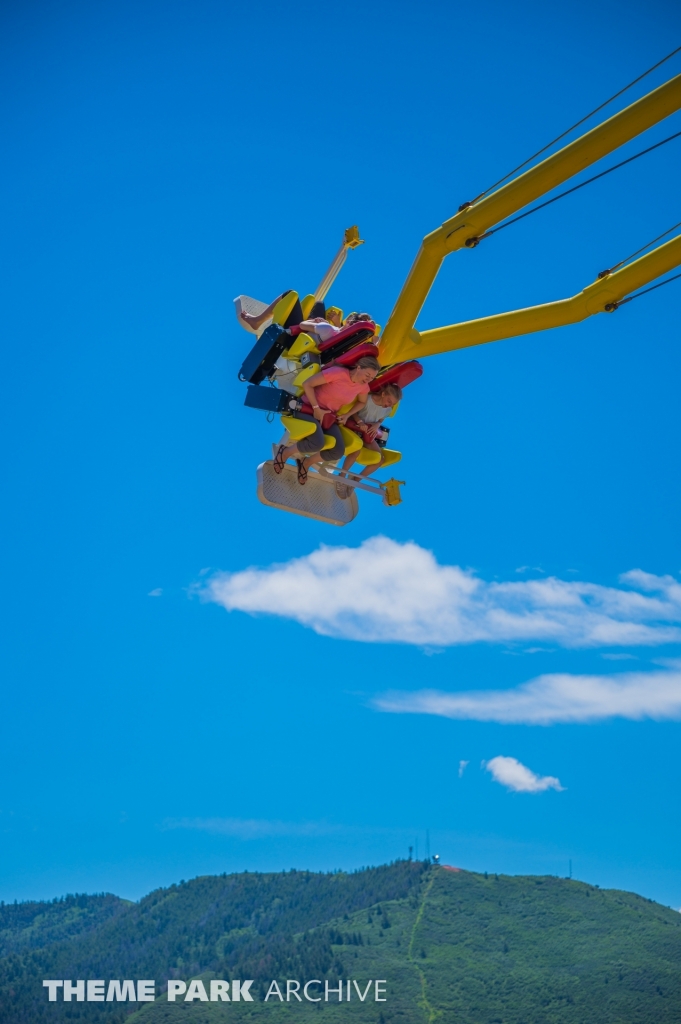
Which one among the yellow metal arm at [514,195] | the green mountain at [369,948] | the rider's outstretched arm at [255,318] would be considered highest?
the green mountain at [369,948]

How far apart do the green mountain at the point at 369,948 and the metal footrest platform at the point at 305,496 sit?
85.9 metres

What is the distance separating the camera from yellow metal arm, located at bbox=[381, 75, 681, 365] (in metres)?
12.8

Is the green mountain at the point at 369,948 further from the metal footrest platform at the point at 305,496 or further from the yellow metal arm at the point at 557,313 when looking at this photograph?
the yellow metal arm at the point at 557,313

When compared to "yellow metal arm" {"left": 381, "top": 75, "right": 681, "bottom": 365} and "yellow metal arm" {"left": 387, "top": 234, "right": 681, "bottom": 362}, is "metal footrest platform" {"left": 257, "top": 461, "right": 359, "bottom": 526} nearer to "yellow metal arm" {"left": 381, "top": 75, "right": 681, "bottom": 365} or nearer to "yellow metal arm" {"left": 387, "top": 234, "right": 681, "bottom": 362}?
"yellow metal arm" {"left": 381, "top": 75, "right": 681, "bottom": 365}

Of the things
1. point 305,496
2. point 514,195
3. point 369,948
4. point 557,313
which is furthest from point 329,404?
point 369,948

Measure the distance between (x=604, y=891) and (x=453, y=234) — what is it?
131 meters

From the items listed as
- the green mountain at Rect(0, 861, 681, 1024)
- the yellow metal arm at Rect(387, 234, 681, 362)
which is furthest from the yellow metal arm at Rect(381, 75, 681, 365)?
the green mountain at Rect(0, 861, 681, 1024)

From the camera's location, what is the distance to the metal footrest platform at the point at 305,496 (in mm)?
17859

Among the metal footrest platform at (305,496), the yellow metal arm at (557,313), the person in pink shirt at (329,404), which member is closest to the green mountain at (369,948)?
the metal footrest platform at (305,496)

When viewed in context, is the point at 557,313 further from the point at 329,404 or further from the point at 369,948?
the point at 369,948

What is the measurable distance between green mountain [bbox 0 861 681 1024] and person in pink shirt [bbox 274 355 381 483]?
284 ft

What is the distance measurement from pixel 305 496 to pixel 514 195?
563 cm

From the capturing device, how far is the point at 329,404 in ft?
56.1

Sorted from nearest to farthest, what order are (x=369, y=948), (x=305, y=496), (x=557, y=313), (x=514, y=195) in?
(x=514, y=195)
(x=557, y=313)
(x=305, y=496)
(x=369, y=948)
